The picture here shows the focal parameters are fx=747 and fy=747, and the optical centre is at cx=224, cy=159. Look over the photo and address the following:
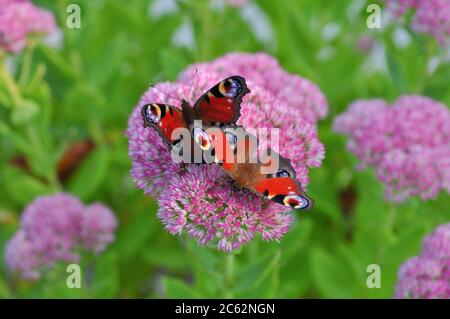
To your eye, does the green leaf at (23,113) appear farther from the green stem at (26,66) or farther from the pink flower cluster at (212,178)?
the pink flower cluster at (212,178)

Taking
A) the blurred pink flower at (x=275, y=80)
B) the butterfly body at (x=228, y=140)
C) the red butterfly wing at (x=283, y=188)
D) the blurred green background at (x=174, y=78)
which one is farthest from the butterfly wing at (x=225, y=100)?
the blurred green background at (x=174, y=78)

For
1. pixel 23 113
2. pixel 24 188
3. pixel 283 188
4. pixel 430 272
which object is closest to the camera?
pixel 283 188

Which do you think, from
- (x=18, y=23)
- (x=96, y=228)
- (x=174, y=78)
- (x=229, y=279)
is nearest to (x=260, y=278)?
(x=229, y=279)

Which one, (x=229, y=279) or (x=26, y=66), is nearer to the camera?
(x=229, y=279)

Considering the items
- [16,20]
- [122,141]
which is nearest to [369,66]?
[122,141]

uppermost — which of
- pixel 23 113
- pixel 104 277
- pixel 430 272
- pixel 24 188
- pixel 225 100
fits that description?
pixel 23 113

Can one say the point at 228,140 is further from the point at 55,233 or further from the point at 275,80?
the point at 55,233

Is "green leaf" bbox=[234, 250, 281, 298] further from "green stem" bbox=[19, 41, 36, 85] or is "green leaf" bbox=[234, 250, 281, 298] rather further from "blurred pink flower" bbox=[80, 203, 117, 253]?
"green stem" bbox=[19, 41, 36, 85]

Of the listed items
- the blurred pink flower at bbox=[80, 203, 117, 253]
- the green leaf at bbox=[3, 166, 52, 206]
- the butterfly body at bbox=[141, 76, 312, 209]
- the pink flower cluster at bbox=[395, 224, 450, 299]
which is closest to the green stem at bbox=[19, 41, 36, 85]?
the green leaf at bbox=[3, 166, 52, 206]
